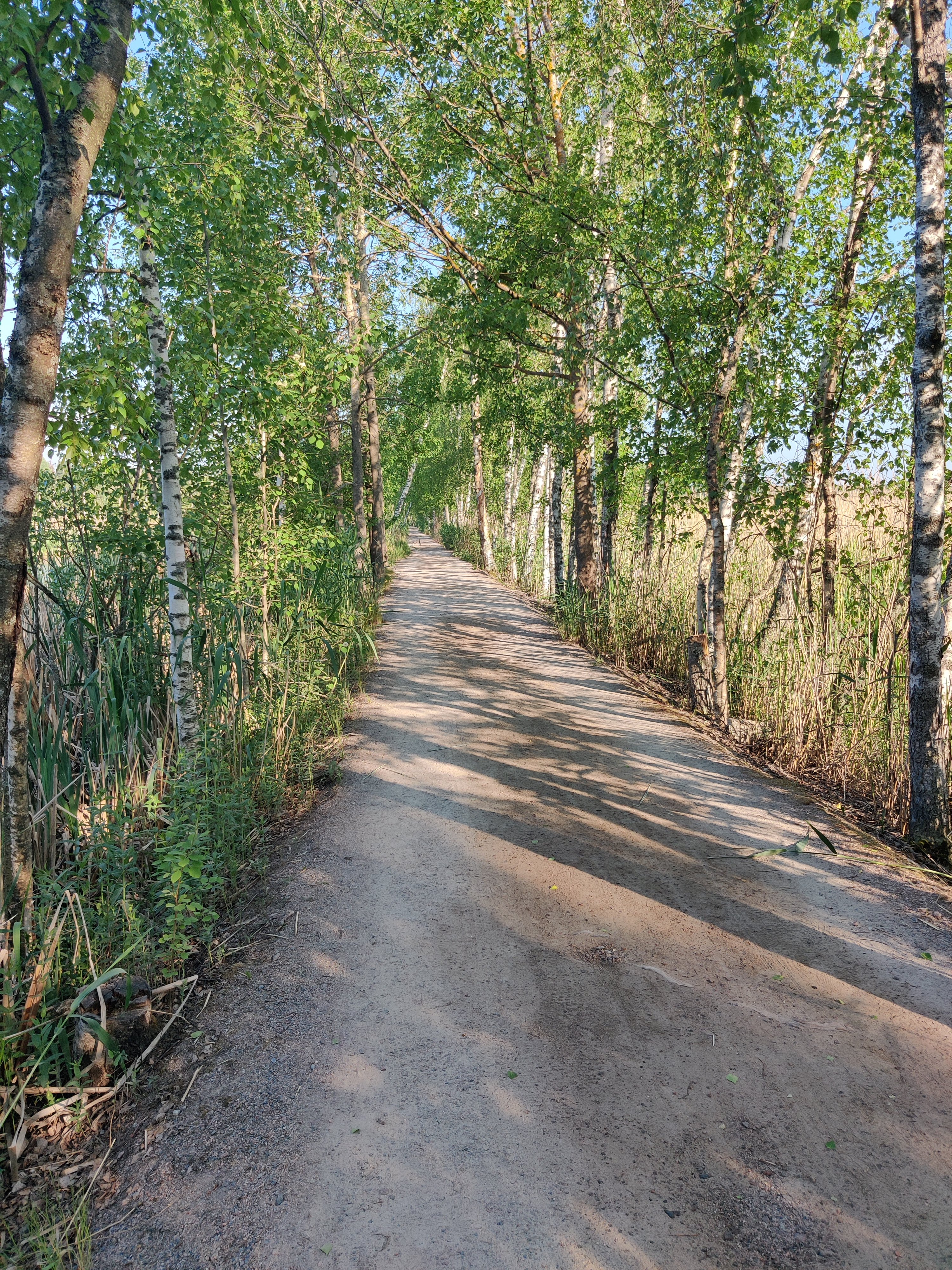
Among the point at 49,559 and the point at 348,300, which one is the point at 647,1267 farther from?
the point at 348,300

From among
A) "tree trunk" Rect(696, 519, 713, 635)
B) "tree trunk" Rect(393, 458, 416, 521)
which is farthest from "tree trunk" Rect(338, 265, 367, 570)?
"tree trunk" Rect(393, 458, 416, 521)

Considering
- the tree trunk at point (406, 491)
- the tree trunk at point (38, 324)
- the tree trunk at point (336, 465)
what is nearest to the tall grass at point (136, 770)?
the tree trunk at point (38, 324)

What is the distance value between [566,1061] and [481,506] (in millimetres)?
22914

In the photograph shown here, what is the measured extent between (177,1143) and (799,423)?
722cm

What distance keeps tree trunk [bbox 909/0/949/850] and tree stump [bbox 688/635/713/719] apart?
2.79 metres

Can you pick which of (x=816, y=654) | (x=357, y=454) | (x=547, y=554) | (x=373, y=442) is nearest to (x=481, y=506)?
(x=373, y=442)

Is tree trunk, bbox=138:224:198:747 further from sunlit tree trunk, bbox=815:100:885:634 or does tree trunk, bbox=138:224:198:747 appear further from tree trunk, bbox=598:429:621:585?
sunlit tree trunk, bbox=815:100:885:634

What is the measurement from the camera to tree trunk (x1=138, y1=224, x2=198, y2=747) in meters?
4.54

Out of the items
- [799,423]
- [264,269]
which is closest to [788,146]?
[799,423]

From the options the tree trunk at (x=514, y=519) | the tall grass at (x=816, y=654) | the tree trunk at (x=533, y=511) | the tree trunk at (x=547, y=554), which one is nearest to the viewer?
the tall grass at (x=816, y=654)

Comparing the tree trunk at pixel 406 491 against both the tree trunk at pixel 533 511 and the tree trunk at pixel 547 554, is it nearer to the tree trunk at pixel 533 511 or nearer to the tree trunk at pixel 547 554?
the tree trunk at pixel 533 511

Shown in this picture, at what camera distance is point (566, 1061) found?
2766 millimetres

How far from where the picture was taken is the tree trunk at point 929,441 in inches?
157

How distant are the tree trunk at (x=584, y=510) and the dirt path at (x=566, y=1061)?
6.46 metres
